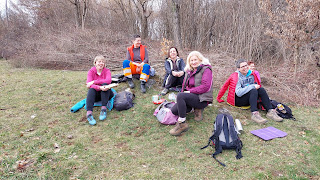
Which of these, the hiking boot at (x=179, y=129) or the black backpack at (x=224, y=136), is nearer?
the black backpack at (x=224, y=136)

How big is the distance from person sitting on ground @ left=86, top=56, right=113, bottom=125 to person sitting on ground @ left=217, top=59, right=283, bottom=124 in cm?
244

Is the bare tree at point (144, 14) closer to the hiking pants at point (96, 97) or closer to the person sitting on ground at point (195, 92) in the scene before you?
the hiking pants at point (96, 97)

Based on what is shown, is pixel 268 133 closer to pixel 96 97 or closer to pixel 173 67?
pixel 173 67

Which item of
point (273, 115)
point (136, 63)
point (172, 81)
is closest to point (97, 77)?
point (136, 63)

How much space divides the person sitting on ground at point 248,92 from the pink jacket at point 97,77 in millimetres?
2439

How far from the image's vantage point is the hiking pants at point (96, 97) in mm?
3689

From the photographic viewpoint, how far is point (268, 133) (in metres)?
3.09

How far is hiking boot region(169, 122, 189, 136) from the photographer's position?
10.3ft

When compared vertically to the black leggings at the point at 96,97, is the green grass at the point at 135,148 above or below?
below

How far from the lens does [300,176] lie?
2.20 meters

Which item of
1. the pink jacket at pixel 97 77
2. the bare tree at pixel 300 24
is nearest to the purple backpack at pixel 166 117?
the pink jacket at pixel 97 77

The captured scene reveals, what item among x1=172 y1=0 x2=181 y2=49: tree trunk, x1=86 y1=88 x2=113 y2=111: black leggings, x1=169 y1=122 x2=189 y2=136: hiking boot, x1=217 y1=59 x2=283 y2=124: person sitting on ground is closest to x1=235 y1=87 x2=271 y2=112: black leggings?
x1=217 y1=59 x2=283 y2=124: person sitting on ground

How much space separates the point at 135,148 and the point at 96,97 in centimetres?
159

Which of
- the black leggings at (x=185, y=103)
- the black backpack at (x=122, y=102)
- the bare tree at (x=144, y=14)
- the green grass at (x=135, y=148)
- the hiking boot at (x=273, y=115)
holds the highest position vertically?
the bare tree at (x=144, y=14)
